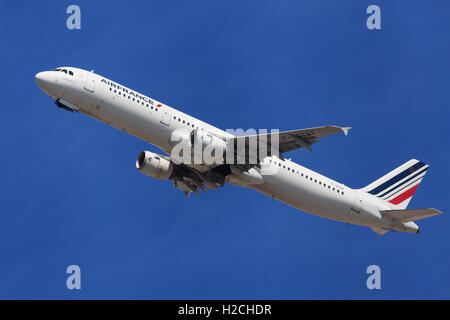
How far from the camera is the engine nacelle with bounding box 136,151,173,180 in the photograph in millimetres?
46781

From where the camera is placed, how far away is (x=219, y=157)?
4309 centimetres

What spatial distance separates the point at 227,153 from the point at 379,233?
14.2 meters

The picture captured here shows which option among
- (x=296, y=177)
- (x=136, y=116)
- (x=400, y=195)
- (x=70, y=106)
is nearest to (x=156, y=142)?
(x=136, y=116)

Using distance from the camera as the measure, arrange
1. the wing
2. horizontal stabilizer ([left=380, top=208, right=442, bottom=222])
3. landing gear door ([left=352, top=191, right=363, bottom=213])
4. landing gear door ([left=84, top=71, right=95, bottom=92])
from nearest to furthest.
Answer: the wing, landing gear door ([left=84, top=71, right=95, bottom=92]), horizontal stabilizer ([left=380, top=208, right=442, bottom=222]), landing gear door ([left=352, top=191, right=363, bottom=213])

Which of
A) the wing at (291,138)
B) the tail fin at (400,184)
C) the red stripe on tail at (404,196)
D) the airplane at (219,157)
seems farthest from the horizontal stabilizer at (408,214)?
the wing at (291,138)

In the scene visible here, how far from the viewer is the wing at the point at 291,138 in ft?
133

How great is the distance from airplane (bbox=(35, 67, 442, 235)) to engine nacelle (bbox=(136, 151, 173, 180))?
7cm

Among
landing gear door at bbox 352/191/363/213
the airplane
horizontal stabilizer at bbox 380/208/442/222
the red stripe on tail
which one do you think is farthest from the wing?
the red stripe on tail

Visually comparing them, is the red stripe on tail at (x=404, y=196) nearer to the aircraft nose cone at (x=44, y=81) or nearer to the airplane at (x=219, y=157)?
the airplane at (x=219, y=157)

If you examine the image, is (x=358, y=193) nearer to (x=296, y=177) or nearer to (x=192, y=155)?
(x=296, y=177)

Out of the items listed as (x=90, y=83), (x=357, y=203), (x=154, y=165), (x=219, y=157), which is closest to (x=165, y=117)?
(x=219, y=157)

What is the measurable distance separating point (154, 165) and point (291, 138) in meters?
10.1

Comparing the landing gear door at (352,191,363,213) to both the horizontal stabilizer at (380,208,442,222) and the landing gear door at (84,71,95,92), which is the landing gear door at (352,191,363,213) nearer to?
the horizontal stabilizer at (380,208,442,222)

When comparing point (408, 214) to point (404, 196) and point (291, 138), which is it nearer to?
point (404, 196)
